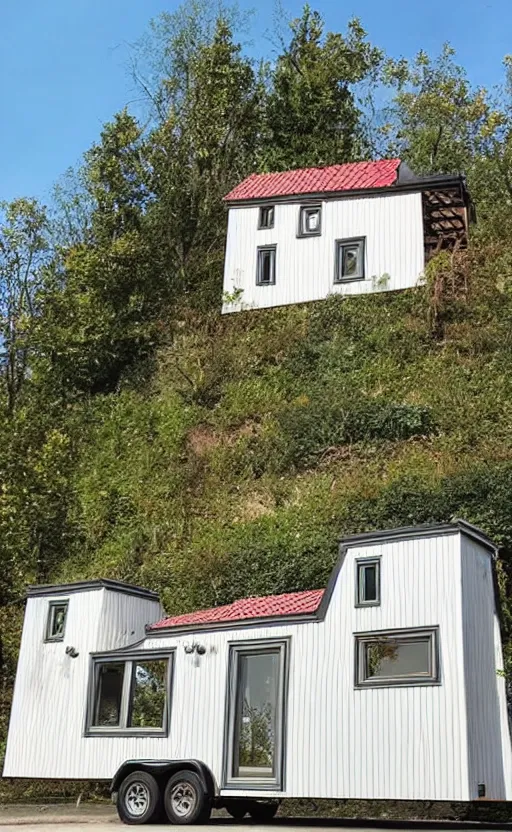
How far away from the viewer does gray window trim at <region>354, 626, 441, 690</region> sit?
1086 cm

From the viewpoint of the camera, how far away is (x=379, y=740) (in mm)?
10992

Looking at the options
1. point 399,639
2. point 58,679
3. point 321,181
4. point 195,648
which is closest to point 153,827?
point 195,648

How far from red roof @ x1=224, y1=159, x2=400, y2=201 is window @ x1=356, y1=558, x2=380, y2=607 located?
23.4 metres

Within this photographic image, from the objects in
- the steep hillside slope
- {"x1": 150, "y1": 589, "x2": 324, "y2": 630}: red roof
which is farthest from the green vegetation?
{"x1": 150, "y1": 589, "x2": 324, "y2": 630}: red roof

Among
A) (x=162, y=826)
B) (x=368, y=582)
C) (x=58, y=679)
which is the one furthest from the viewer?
(x=58, y=679)

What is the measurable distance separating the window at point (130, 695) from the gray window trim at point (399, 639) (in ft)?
10.2

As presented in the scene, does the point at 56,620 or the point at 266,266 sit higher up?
the point at 266,266

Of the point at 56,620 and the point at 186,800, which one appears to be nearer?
the point at 186,800

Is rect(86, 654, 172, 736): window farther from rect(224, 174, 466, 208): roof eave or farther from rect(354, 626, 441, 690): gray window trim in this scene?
rect(224, 174, 466, 208): roof eave

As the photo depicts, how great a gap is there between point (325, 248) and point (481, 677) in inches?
934

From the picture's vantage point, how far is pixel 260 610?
1294cm

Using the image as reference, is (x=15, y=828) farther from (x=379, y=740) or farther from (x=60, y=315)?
(x=60, y=315)

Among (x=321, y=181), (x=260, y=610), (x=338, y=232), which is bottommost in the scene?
(x=260, y=610)

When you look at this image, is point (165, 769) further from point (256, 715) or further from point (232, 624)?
point (232, 624)
